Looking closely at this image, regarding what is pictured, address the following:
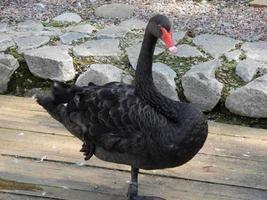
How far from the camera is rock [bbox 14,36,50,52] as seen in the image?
4166 millimetres

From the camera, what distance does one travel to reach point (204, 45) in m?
4.14

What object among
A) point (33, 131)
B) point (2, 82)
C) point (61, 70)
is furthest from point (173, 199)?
point (2, 82)

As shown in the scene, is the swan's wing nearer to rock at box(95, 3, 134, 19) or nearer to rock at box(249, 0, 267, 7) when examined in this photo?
rock at box(95, 3, 134, 19)

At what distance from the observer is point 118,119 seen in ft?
8.63

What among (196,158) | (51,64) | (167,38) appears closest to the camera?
(167,38)

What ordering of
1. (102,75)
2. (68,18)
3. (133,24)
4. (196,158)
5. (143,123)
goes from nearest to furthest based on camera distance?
(143,123)
(196,158)
(102,75)
(133,24)
(68,18)

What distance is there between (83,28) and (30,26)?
0.38 metres

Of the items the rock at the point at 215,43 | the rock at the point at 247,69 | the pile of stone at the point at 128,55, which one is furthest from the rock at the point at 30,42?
the rock at the point at 247,69

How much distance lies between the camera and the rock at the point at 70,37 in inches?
167

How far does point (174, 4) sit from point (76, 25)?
77 centimetres

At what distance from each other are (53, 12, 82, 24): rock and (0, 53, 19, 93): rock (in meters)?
0.64

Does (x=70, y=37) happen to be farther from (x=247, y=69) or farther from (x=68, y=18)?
(x=247, y=69)

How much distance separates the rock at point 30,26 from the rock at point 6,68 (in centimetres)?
43

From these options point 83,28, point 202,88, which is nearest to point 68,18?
point 83,28
